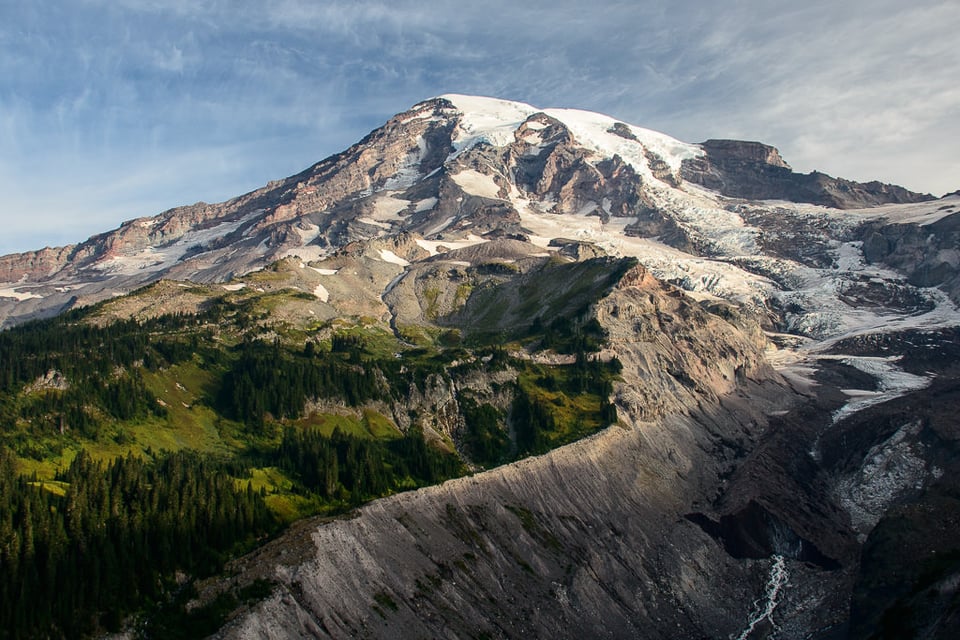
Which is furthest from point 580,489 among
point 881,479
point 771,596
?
point 881,479

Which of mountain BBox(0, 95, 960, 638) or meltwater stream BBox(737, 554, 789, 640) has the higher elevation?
mountain BBox(0, 95, 960, 638)

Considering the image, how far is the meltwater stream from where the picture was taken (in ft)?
366

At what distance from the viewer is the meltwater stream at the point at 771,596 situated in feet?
366

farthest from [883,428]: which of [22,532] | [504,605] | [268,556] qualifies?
[22,532]

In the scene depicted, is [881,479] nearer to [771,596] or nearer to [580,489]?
[771,596]

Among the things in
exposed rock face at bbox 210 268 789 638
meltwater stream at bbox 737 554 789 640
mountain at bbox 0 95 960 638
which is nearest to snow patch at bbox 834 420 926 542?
mountain at bbox 0 95 960 638

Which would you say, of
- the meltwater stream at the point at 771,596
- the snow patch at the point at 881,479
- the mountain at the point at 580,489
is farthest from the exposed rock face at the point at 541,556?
the snow patch at the point at 881,479

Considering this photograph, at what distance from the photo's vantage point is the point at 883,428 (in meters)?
156

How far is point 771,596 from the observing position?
118 metres

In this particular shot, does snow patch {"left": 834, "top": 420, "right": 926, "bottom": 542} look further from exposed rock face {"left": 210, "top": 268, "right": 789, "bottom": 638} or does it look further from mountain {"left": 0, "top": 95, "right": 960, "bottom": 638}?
exposed rock face {"left": 210, "top": 268, "right": 789, "bottom": 638}

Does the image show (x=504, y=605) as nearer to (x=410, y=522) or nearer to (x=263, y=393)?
(x=410, y=522)

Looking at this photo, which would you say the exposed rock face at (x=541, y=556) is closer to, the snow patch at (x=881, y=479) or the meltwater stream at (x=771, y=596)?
the meltwater stream at (x=771, y=596)

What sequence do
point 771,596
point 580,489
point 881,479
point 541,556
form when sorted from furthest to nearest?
point 881,479, point 580,489, point 771,596, point 541,556

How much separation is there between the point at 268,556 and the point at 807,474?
106393 mm
